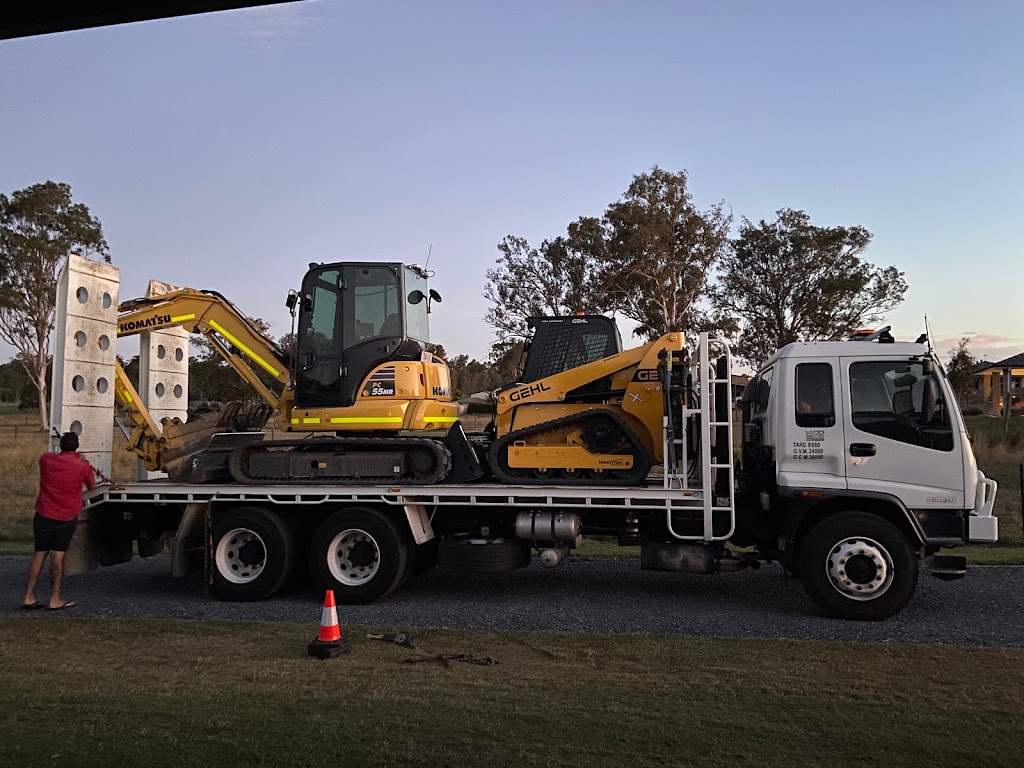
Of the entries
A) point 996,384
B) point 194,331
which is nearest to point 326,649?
point 194,331

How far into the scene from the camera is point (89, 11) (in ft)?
12.7

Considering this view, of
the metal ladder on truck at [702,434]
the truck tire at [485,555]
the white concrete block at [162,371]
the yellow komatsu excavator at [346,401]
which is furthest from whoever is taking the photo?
the white concrete block at [162,371]

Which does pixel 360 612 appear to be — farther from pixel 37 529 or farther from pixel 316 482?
pixel 37 529

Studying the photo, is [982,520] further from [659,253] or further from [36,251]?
[36,251]

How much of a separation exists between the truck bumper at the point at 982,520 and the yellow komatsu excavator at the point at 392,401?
3125 mm

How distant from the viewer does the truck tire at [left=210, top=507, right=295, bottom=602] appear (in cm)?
1006

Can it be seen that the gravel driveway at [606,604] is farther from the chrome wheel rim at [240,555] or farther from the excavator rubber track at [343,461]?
the excavator rubber track at [343,461]

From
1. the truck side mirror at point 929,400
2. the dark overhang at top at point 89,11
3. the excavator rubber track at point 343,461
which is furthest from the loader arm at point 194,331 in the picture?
the dark overhang at top at point 89,11

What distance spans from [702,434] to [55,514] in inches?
275

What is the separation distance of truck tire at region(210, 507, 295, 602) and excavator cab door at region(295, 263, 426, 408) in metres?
1.50

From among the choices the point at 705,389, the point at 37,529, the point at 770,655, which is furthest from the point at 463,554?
the point at 37,529

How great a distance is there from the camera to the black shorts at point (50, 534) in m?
9.72

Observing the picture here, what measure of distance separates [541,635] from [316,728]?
3039mm

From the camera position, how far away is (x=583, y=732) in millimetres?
5383
